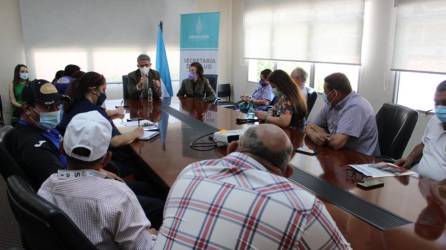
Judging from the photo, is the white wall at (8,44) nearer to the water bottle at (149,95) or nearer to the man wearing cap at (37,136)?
the water bottle at (149,95)

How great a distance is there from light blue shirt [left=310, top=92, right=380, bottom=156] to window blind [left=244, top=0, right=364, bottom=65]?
218 cm

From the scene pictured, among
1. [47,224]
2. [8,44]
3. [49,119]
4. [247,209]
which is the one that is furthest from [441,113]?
[8,44]

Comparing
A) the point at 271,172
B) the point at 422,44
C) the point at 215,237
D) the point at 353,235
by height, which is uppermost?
the point at 422,44

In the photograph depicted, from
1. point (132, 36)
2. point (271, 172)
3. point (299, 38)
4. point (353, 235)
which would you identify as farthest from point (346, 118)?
point (132, 36)

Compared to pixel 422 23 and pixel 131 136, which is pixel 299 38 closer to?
pixel 422 23

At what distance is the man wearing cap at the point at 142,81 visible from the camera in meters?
4.47

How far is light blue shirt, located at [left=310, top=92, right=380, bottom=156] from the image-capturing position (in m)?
2.37

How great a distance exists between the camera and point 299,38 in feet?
17.8

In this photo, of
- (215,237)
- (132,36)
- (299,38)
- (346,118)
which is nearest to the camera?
(215,237)

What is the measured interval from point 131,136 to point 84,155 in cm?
118

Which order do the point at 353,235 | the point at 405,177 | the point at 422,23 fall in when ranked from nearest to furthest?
the point at 353,235
the point at 405,177
the point at 422,23

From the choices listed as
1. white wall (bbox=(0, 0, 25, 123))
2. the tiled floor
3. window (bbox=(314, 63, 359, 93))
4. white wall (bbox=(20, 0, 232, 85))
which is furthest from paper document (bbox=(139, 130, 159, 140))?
white wall (bbox=(0, 0, 25, 123))

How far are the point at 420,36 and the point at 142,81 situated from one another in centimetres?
315

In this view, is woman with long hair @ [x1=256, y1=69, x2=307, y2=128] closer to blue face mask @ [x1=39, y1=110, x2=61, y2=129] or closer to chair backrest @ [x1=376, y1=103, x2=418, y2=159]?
chair backrest @ [x1=376, y1=103, x2=418, y2=159]
